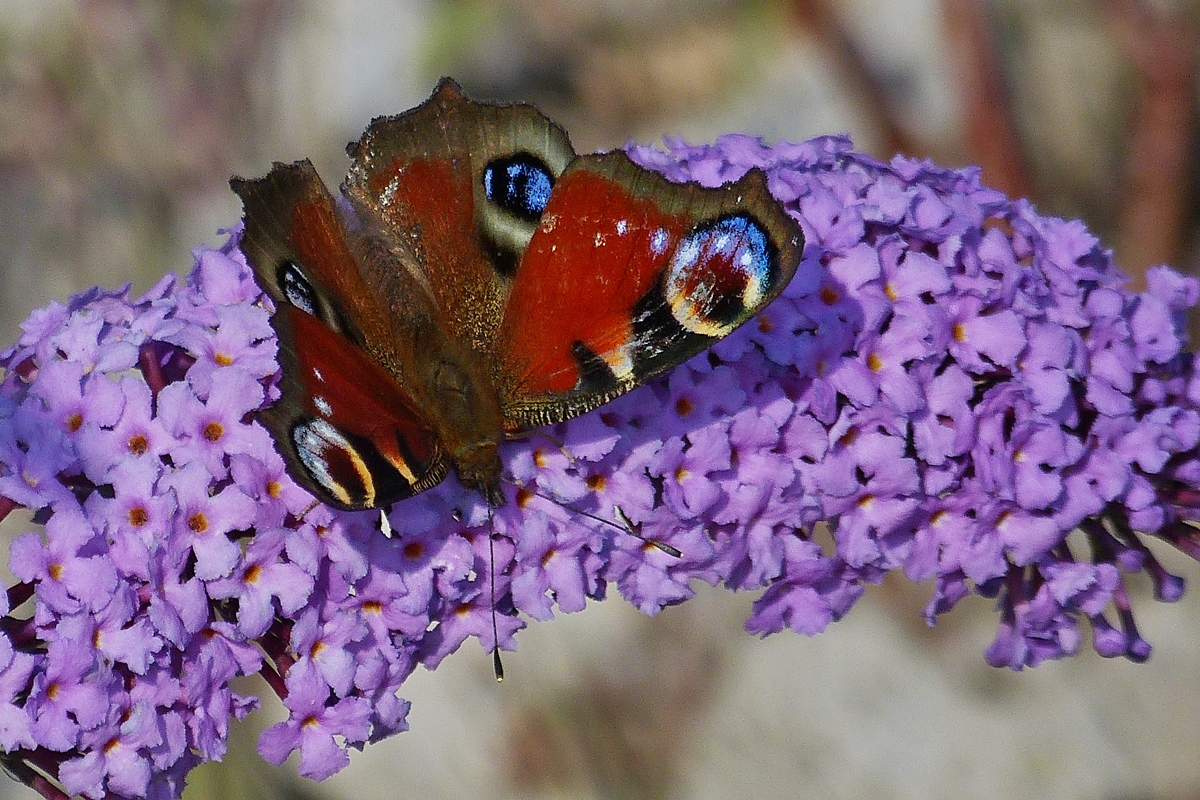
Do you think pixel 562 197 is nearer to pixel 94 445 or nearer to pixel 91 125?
pixel 94 445

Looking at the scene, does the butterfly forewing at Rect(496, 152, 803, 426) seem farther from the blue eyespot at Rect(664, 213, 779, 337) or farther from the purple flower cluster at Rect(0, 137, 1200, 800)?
the purple flower cluster at Rect(0, 137, 1200, 800)

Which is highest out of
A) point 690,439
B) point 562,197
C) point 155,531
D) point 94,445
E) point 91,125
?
point 91,125

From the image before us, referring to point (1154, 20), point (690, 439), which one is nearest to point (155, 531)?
point (690, 439)

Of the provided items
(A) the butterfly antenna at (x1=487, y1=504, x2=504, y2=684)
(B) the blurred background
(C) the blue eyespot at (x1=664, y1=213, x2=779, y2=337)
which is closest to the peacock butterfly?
(C) the blue eyespot at (x1=664, y1=213, x2=779, y2=337)

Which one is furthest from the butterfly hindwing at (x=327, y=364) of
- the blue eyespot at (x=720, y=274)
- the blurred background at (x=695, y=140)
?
the blurred background at (x=695, y=140)

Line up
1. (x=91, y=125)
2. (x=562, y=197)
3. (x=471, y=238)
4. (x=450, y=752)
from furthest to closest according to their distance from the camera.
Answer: (x=91, y=125), (x=450, y=752), (x=471, y=238), (x=562, y=197)

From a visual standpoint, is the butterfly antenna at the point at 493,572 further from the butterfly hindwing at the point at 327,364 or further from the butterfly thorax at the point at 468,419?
the butterfly hindwing at the point at 327,364

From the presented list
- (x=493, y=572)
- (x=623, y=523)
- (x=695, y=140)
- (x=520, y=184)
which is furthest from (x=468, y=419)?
(x=695, y=140)
